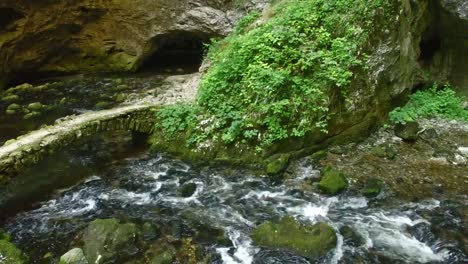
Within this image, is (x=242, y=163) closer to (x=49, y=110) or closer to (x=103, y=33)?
(x=49, y=110)

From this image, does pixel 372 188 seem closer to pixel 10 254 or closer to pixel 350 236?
pixel 350 236

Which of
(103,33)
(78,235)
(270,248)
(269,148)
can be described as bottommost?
(78,235)

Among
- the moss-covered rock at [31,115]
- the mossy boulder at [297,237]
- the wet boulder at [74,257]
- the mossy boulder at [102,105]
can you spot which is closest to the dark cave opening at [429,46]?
the mossy boulder at [297,237]

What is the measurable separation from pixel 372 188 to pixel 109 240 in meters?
4.48

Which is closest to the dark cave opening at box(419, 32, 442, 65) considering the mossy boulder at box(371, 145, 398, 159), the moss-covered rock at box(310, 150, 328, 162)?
the mossy boulder at box(371, 145, 398, 159)

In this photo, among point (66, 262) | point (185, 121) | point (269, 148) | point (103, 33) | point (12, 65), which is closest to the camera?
point (66, 262)

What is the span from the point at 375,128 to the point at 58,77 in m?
10.8

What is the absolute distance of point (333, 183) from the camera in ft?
24.4

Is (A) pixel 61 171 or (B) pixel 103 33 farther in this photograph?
(B) pixel 103 33

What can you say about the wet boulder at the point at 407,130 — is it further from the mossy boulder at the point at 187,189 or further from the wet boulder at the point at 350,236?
the mossy boulder at the point at 187,189

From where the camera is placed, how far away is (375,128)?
9.34m

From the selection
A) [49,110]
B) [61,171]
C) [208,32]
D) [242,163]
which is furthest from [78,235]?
[208,32]

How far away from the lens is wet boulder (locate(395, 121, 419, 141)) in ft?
29.7

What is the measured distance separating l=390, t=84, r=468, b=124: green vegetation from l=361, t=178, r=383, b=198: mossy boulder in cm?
248
